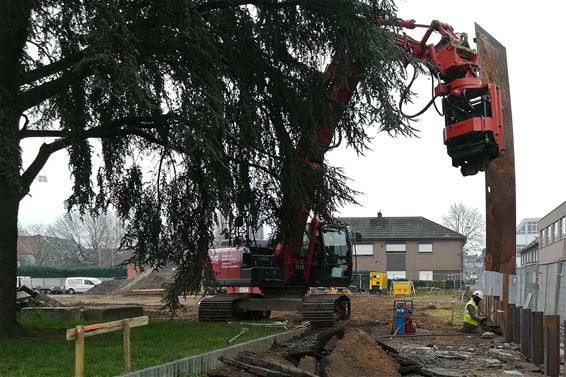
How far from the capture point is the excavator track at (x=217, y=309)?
16.7 meters

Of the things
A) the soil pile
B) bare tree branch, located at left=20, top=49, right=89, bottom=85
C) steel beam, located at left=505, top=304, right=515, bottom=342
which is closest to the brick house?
steel beam, located at left=505, top=304, right=515, bottom=342

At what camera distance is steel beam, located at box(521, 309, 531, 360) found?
38.9ft

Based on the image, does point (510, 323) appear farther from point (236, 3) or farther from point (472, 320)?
point (236, 3)

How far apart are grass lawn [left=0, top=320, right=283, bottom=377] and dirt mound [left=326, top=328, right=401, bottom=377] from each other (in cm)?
210

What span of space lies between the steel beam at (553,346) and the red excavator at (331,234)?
295cm

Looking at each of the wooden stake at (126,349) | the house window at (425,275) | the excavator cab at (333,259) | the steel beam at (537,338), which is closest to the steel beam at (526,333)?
the steel beam at (537,338)

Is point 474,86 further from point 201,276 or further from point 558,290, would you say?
point 201,276

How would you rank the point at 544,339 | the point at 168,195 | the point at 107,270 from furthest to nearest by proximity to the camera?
the point at 107,270
the point at 168,195
the point at 544,339

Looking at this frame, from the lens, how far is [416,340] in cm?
1492

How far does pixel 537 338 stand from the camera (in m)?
11.1

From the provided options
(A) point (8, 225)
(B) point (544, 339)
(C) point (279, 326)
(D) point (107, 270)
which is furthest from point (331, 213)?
(D) point (107, 270)

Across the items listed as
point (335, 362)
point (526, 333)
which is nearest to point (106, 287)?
point (526, 333)

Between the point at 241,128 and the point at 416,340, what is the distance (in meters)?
6.46

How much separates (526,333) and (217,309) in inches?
301
